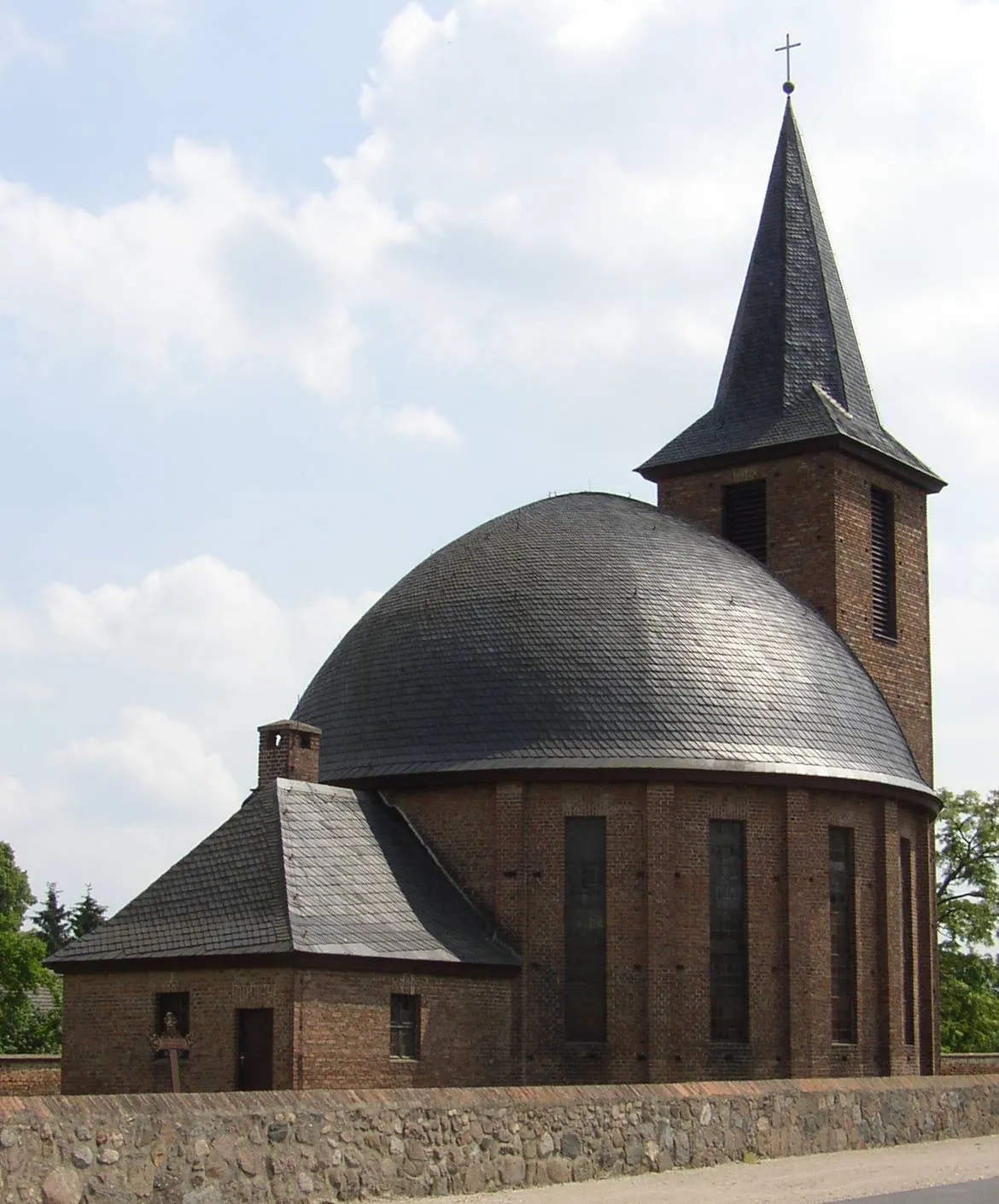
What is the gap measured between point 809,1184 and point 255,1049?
9.76 metres

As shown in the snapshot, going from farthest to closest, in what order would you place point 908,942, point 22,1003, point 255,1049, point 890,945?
1. point 22,1003
2. point 908,942
3. point 890,945
4. point 255,1049

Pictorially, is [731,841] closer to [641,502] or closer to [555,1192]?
[641,502]

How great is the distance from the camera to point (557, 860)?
2939cm

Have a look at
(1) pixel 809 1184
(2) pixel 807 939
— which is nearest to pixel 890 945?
(2) pixel 807 939

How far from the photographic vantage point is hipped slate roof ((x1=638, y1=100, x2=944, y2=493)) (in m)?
38.4

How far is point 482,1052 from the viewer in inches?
1097

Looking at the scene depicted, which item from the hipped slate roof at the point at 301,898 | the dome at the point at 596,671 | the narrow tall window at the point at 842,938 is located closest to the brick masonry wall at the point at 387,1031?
the hipped slate roof at the point at 301,898

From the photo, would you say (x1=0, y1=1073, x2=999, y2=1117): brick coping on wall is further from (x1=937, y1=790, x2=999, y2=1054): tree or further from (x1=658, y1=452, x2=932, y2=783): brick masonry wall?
(x1=937, y1=790, x2=999, y2=1054): tree

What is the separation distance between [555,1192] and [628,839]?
12837 millimetres

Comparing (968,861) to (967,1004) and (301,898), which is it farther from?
(301,898)

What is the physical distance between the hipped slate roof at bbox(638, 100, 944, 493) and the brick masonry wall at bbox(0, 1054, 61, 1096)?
692 inches

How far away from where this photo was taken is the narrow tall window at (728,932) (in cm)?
2945

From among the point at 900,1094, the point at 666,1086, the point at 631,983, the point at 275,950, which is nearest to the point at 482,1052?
the point at 631,983

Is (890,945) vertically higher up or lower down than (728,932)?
lower down
